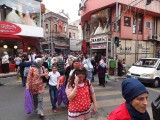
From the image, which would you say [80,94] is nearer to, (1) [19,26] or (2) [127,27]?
(1) [19,26]

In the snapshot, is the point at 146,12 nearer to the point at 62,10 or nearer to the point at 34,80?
the point at 34,80

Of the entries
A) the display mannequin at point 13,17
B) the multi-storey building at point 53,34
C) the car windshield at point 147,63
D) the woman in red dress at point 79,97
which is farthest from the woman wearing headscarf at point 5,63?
the multi-storey building at point 53,34

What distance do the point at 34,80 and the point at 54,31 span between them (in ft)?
119

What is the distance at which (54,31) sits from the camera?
4212 cm

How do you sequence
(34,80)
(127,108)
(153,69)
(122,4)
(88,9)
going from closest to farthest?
1. (127,108)
2. (34,80)
3. (153,69)
4. (122,4)
5. (88,9)

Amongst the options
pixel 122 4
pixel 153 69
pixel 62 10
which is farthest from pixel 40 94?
pixel 62 10

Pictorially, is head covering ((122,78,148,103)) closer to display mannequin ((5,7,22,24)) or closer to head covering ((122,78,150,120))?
head covering ((122,78,150,120))

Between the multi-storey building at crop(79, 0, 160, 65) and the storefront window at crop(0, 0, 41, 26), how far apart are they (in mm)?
5329

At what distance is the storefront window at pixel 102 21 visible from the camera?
74.0ft

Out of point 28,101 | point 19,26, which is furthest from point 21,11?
point 28,101

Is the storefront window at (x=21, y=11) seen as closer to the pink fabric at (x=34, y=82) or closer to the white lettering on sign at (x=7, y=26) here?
the white lettering on sign at (x=7, y=26)

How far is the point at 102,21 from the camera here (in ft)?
79.3

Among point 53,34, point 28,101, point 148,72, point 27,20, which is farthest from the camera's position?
point 53,34

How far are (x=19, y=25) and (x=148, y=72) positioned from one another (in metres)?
13.9
